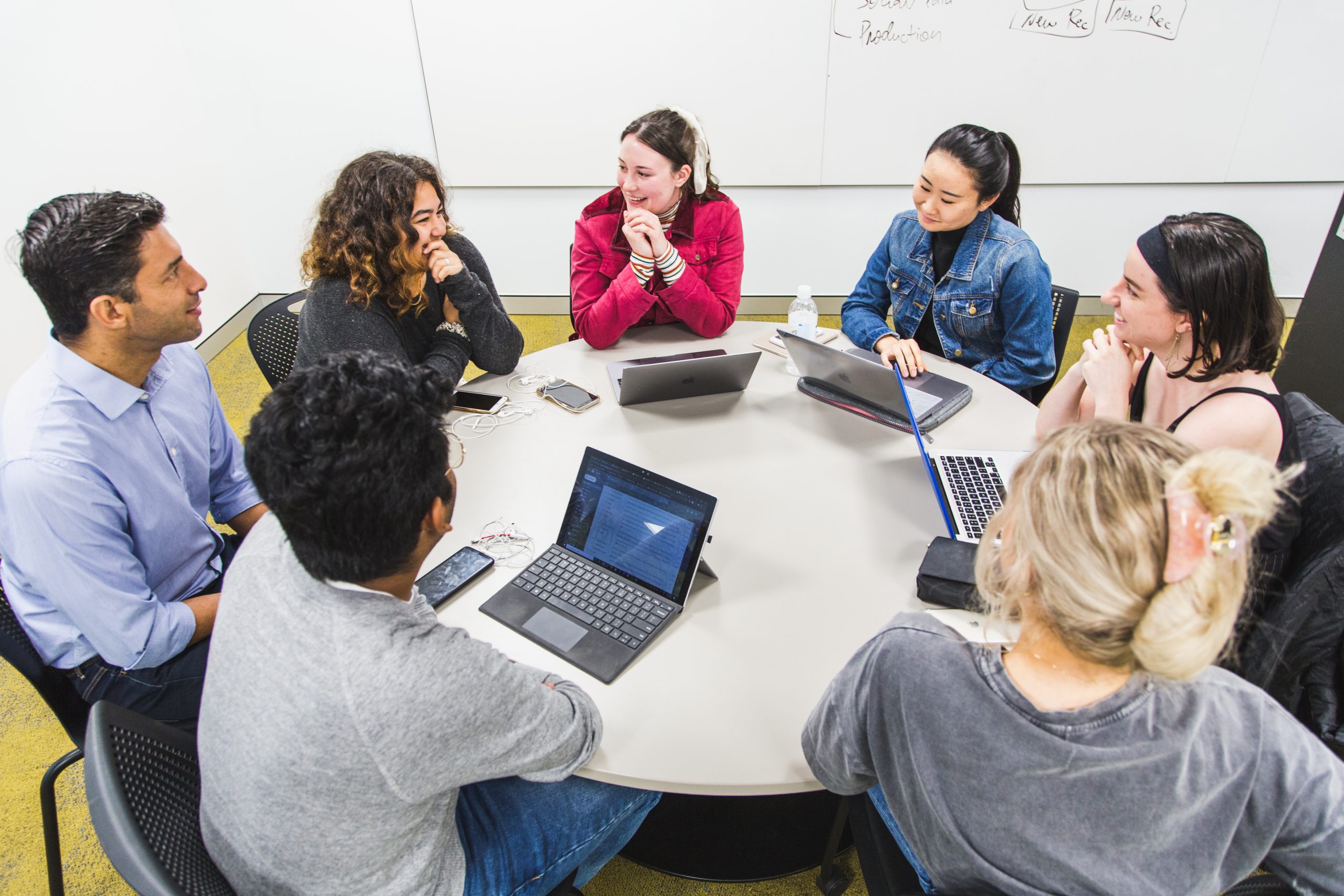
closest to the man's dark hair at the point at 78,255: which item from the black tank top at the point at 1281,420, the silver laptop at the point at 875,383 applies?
the silver laptop at the point at 875,383

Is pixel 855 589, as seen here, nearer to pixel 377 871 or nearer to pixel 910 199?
pixel 377 871

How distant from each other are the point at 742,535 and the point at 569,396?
2.35 ft

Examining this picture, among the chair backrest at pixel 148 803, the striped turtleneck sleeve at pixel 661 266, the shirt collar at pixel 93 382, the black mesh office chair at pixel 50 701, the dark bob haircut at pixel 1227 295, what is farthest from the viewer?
the striped turtleneck sleeve at pixel 661 266

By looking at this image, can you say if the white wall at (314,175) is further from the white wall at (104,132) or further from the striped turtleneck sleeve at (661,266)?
the striped turtleneck sleeve at (661,266)

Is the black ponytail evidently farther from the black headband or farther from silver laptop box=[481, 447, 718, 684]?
silver laptop box=[481, 447, 718, 684]

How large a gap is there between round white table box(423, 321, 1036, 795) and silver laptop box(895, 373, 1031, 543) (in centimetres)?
4

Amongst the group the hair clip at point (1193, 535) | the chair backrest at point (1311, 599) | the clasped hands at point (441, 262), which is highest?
the hair clip at point (1193, 535)

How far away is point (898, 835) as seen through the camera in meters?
1.25

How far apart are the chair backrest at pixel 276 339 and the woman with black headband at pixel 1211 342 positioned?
2.10 metres

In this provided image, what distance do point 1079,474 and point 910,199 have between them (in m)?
3.54

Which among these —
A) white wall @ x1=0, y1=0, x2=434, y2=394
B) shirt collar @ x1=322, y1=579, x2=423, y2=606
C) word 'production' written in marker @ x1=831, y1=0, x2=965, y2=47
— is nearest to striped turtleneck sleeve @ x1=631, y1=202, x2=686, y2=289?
shirt collar @ x1=322, y1=579, x2=423, y2=606

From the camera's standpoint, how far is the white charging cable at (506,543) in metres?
1.50

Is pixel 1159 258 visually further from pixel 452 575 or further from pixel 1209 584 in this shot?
pixel 452 575

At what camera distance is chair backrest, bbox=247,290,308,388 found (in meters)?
2.17
